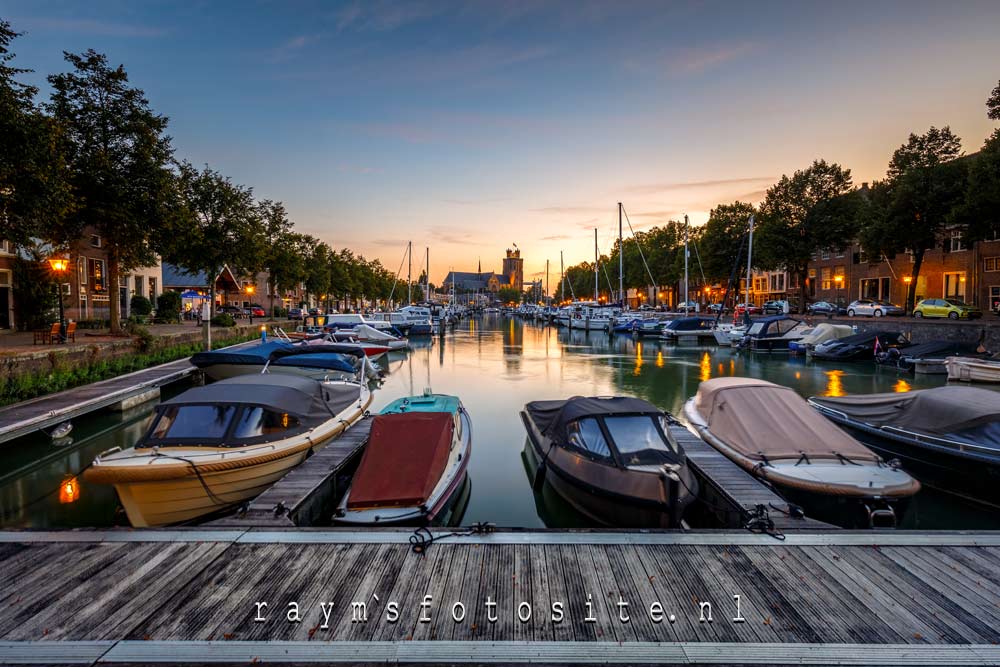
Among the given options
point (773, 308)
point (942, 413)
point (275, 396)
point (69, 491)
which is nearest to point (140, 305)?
point (69, 491)

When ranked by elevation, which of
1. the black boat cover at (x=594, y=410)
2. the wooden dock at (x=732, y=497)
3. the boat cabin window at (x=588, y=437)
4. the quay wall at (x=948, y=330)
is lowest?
the wooden dock at (x=732, y=497)

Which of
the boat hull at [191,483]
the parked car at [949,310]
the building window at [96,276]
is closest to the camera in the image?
the boat hull at [191,483]

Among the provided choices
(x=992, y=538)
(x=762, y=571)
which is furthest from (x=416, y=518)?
(x=992, y=538)

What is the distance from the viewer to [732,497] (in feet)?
29.7

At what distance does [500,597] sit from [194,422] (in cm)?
760

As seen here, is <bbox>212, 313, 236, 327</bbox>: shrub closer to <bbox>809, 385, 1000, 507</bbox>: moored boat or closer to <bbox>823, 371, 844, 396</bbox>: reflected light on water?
<bbox>823, 371, 844, 396</bbox>: reflected light on water

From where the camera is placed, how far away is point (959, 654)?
4984 mm

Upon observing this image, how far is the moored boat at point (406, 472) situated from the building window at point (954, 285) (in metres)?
59.2

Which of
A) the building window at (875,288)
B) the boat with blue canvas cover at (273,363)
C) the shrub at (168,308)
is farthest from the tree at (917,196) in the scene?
the shrub at (168,308)

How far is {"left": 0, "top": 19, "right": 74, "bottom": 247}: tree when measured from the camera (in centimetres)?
1655

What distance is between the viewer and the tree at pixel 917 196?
41.7m

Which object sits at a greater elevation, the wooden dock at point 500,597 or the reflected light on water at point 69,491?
the wooden dock at point 500,597

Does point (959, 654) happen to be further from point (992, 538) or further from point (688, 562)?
point (992, 538)

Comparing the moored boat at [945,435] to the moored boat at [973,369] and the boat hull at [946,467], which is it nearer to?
the boat hull at [946,467]
